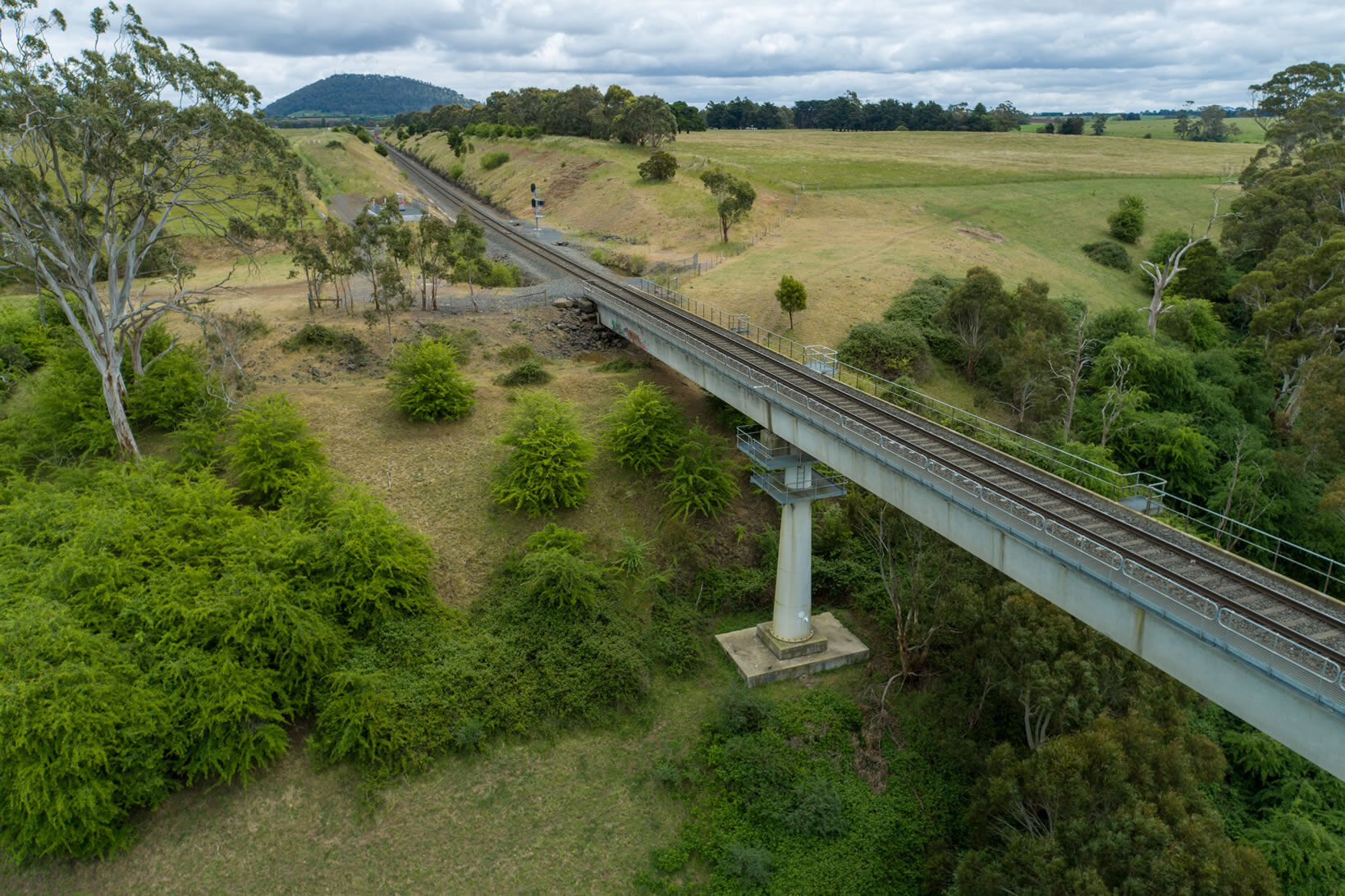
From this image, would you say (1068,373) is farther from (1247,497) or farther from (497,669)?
(497,669)

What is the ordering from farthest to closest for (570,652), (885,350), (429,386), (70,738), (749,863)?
(885,350) < (429,386) < (570,652) < (749,863) < (70,738)

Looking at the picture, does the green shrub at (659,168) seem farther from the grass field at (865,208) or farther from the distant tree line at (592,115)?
the distant tree line at (592,115)

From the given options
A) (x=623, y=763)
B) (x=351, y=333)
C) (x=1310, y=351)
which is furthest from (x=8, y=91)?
(x=1310, y=351)

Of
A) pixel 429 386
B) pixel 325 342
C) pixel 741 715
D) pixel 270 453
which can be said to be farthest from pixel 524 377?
pixel 741 715

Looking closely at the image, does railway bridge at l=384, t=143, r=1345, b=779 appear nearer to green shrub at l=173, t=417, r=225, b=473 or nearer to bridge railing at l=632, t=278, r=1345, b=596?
bridge railing at l=632, t=278, r=1345, b=596

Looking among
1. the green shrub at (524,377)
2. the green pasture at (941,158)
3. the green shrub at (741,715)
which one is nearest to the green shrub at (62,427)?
the green shrub at (524,377)

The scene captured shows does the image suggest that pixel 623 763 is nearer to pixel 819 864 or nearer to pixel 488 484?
pixel 819 864

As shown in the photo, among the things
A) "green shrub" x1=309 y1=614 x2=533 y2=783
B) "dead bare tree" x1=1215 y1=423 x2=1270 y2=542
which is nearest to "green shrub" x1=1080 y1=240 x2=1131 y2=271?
"dead bare tree" x1=1215 y1=423 x2=1270 y2=542
